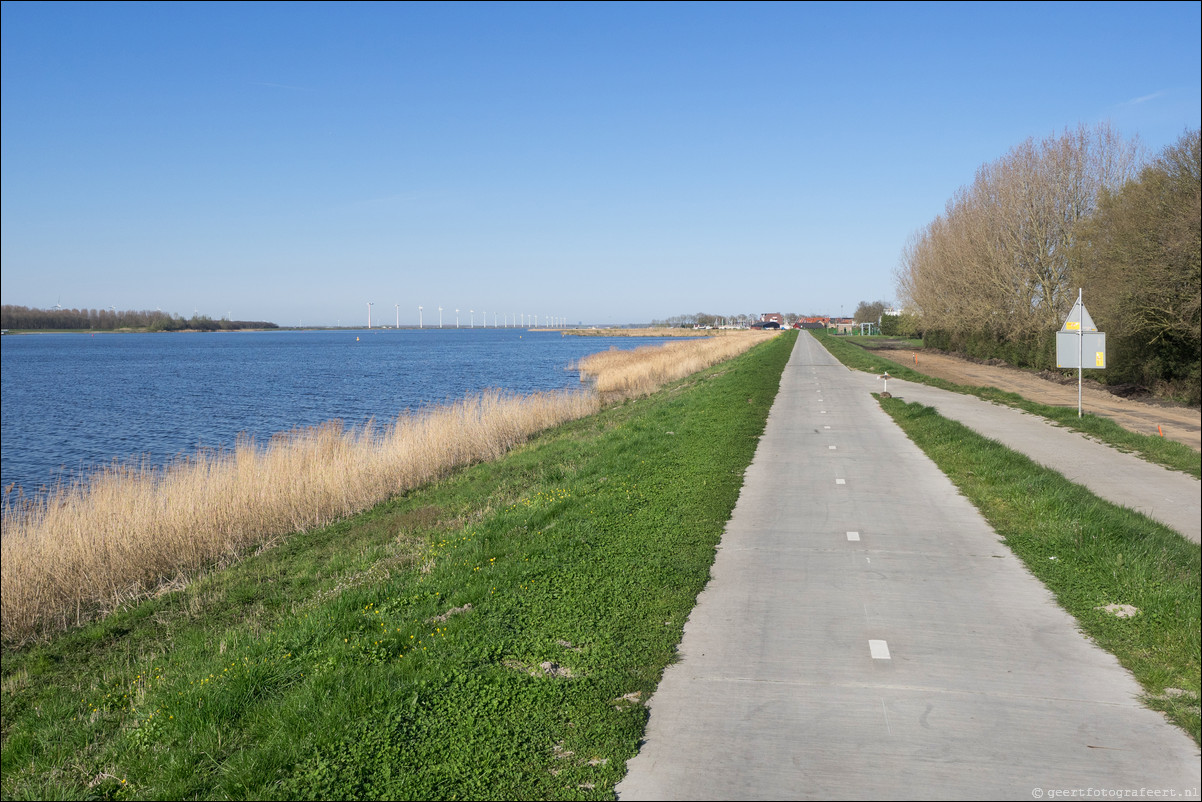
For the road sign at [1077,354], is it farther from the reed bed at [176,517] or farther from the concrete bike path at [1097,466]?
the reed bed at [176,517]

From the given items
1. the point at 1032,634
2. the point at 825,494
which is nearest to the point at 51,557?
the point at 825,494

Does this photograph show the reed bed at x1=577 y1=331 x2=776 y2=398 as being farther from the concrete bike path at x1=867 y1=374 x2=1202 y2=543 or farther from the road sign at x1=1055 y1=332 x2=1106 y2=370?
the road sign at x1=1055 y1=332 x2=1106 y2=370

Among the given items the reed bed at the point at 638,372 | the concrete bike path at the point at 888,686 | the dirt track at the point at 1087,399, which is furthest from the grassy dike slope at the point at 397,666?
the reed bed at the point at 638,372

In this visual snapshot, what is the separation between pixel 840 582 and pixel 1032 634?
1.73 meters

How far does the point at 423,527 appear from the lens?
1241 cm

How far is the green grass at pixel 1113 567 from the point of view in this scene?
5.41m

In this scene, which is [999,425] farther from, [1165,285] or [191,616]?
[191,616]

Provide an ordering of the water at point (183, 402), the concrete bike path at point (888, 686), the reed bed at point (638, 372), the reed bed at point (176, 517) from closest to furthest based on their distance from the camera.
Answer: the concrete bike path at point (888, 686), the reed bed at point (176, 517), the water at point (183, 402), the reed bed at point (638, 372)

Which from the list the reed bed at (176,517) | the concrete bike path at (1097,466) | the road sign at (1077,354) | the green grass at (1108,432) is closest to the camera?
the green grass at (1108,432)

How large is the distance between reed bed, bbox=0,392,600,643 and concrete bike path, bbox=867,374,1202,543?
12.3 metres

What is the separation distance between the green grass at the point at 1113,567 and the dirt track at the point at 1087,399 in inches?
43.7

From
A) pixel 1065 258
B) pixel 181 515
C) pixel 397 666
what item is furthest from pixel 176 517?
pixel 1065 258

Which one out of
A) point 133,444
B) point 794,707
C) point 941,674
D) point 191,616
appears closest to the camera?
point 794,707

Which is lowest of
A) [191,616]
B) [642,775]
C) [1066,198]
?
[191,616]
